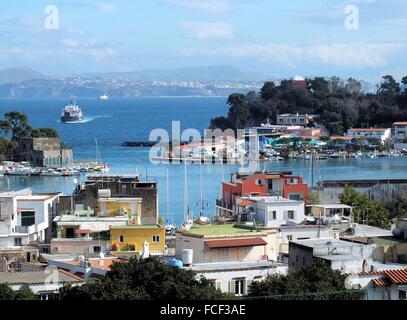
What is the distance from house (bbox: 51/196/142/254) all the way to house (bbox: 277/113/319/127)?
28.6 m

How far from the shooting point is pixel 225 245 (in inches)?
312

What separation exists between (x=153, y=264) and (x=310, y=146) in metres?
27.7

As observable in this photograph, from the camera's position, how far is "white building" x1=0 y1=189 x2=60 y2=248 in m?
9.34

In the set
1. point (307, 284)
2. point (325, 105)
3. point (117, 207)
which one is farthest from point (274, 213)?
point (325, 105)

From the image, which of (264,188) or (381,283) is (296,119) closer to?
(264,188)

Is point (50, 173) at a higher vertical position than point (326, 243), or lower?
lower

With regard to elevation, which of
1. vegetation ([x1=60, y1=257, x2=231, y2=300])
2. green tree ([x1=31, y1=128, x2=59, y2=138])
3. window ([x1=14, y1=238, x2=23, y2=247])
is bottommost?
green tree ([x1=31, y1=128, x2=59, y2=138])

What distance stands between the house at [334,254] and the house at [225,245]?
403 mm

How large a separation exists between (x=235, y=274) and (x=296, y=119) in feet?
105

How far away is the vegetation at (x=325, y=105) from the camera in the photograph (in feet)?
127

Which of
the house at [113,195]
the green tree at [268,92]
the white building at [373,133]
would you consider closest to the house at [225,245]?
the house at [113,195]

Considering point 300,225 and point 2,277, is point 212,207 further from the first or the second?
point 2,277

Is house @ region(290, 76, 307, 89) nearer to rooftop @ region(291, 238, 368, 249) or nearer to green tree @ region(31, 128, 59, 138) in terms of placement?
green tree @ region(31, 128, 59, 138)

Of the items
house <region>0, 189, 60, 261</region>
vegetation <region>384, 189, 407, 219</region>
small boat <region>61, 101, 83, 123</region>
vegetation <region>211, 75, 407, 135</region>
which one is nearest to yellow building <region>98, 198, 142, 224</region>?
house <region>0, 189, 60, 261</region>
